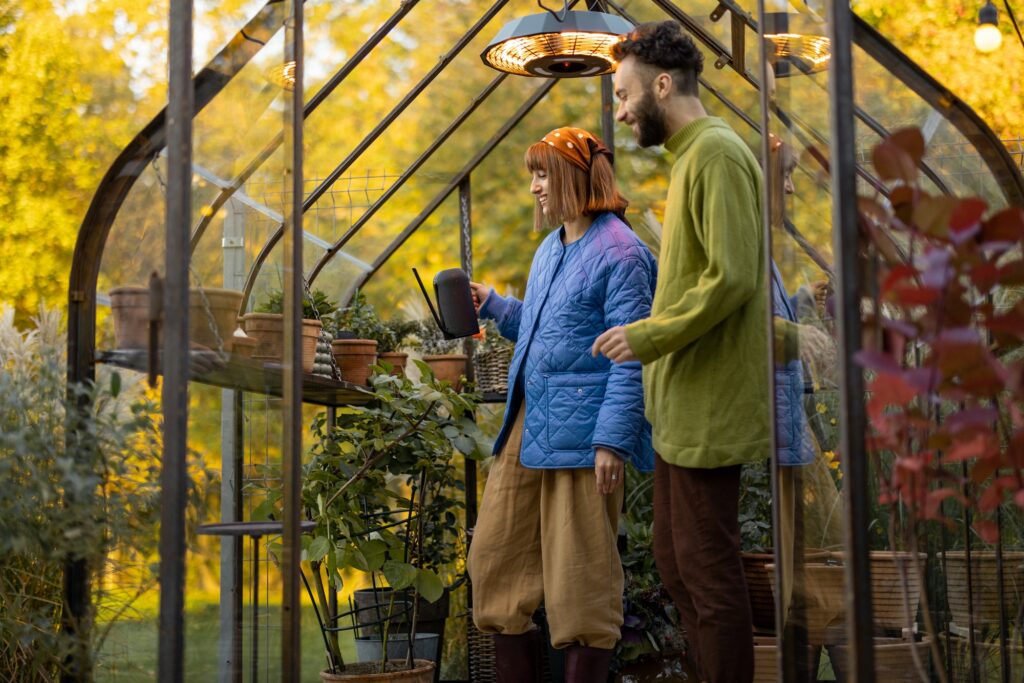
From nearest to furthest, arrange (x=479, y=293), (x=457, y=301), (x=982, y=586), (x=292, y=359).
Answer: (x=292, y=359) < (x=982, y=586) < (x=457, y=301) < (x=479, y=293)

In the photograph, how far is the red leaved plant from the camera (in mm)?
1716

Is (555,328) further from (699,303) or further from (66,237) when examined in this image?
(66,237)

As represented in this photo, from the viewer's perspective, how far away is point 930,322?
5.77 ft

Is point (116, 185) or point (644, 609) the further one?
point (644, 609)

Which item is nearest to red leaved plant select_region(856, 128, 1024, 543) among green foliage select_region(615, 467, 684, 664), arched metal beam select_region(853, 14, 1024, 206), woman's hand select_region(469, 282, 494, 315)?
arched metal beam select_region(853, 14, 1024, 206)

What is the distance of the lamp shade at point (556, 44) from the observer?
3.77 metres

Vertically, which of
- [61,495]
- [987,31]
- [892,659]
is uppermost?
[987,31]

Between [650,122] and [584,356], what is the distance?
75 cm

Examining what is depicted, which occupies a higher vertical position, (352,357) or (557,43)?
(557,43)

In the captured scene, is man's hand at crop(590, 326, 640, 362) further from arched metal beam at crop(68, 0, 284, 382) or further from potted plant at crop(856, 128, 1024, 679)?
arched metal beam at crop(68, 0, 284, 382)

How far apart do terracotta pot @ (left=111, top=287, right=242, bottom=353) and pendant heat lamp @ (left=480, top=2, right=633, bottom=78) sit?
180cm

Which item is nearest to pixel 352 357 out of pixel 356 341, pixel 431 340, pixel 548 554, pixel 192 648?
pixel 356 341

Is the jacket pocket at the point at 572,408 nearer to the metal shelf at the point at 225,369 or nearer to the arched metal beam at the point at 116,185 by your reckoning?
the metal shelf at the point at 225,369

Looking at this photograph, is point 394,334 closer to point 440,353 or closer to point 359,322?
point 440,353
